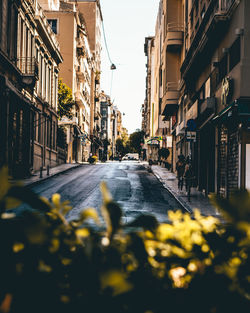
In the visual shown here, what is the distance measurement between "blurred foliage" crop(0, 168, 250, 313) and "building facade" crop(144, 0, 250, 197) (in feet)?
23.0

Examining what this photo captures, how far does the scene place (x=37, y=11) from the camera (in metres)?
31.1

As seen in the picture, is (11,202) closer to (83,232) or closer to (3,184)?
(3,184)

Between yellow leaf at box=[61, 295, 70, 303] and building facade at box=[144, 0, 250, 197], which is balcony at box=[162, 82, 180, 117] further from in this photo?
yellow leaf at box=[61, 295, 70, 303]

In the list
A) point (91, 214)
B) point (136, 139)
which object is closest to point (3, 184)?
point (91, 214)

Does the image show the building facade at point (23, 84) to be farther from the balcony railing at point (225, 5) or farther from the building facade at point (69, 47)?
the building facade at point (69, 47)

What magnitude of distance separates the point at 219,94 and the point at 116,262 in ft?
56.7

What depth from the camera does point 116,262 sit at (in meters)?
1.52

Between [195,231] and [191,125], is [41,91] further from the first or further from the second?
[195,231]

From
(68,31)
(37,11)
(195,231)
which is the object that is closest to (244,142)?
(195,231)

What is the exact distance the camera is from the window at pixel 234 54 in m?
15.6

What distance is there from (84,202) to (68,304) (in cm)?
1382

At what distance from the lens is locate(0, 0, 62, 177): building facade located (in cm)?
2262

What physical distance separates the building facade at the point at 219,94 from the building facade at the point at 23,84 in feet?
29.7

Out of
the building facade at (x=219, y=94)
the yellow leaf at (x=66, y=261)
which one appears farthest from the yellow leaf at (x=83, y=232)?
the building facade at (x=219, y=94)
